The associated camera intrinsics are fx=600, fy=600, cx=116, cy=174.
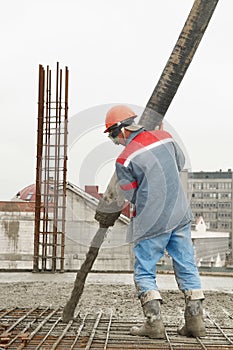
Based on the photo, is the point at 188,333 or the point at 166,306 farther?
the point at 166,306

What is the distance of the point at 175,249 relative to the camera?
464 centimetres

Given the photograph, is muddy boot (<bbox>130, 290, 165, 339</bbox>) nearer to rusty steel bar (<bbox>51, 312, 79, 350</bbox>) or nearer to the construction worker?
the construction worker

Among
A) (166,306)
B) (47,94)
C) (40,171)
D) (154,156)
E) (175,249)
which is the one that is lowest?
(166,306)

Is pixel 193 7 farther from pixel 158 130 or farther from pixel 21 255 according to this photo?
pixel 21 255

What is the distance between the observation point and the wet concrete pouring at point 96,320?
165 inches

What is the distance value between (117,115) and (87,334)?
169 cm

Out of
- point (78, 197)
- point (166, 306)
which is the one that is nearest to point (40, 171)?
point (78, 197)

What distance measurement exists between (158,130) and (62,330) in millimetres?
1757

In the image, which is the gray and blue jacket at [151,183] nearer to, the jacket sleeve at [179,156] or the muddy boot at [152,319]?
the jacket sleeve at [179,156]

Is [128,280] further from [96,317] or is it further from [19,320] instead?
[19,320]

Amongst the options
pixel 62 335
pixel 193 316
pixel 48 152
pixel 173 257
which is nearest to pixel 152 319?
pixel 193 316

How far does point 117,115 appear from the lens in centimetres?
467

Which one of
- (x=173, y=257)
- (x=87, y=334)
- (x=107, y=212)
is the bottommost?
(x=87, y=334)

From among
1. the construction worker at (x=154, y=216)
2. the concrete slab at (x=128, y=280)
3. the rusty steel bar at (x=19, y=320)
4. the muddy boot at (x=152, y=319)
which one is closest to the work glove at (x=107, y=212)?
the construction worker at (x=154, y=216)
